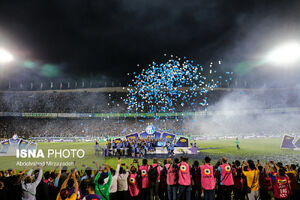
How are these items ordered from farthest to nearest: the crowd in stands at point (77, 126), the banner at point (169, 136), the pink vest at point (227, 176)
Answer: the crowd in stands at point (77, 126)
the banner at point (169, 136)
the pink vest at point (227, 176)

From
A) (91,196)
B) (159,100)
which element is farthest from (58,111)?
(91,196)

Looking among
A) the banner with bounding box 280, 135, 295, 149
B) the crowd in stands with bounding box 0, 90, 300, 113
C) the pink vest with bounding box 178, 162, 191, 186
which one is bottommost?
the banner with bounding box 280, 135, 295, 149

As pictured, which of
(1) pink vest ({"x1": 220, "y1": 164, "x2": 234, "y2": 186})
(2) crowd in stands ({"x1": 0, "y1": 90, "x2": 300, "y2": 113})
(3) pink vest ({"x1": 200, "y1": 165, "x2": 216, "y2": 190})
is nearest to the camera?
(3) pink vest ({"x1": 200, "y1": 165, "x2": 216, "y2": 190})

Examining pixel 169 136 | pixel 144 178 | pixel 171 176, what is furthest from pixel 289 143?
pixel 144 178

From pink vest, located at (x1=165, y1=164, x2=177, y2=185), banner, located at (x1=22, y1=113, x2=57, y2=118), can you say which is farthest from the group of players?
banner, located at (x1=22, y1=113, x2=57, y2=118)

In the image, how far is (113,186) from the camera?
620cm

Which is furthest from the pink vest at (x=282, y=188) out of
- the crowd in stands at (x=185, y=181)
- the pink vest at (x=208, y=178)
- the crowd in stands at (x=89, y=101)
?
the crowd in stands at (x=89, y=101)

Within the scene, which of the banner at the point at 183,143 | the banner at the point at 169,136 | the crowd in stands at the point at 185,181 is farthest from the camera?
the banner at the point at 169,136

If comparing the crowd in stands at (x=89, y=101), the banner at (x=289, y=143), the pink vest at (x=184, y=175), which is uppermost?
the crowd in stands at (x=89, y=101)

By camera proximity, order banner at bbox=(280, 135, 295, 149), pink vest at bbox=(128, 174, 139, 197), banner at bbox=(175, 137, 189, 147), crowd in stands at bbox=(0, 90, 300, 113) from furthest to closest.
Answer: crowd in stands at bbox=(0, 90, 300, 113) → banner at bbox=(280, 135, 295, 149) → banner at bbox=(175, 137, 189, 147) → pink vest at bbox=(128, 174, 139, 197)

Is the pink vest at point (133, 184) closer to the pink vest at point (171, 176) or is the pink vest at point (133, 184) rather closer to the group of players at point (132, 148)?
the pink vest at point (171, 176)

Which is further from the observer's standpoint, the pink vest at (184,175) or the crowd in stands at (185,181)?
the pink vest at (184,175)

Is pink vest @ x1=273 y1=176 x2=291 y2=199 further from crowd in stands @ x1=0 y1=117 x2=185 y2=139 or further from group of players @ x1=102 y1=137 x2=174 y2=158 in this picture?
crowd in stands @ x1=0 y1=117 x2=185 y2=139

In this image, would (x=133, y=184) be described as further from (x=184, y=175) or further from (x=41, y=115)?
(x=41, y=115)
